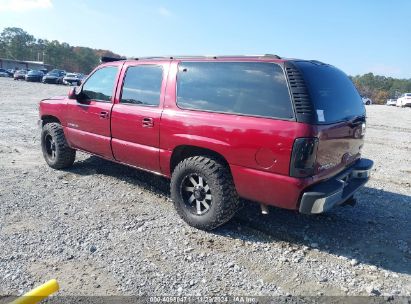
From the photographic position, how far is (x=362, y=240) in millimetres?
4098

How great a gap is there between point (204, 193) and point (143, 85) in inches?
67.3

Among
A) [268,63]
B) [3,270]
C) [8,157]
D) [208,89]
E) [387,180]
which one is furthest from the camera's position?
[8,157]

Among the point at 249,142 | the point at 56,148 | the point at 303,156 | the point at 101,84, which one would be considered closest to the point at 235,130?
the point at 249,142

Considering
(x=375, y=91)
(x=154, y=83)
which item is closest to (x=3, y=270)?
(x=154, y=83)

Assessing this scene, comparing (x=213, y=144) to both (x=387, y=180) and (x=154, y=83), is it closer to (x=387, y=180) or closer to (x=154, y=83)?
(x=154, y=83)

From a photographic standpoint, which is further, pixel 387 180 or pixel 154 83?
pixel 387 180

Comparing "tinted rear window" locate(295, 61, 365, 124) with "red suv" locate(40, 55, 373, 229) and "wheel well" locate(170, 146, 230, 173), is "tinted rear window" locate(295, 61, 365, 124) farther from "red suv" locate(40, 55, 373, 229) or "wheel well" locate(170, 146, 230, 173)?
"wheel well" locate(170, 146, 230, 173)

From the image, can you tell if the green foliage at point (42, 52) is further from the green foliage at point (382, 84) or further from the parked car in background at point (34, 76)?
the green foliage at point (382, 84)

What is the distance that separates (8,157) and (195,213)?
461 centimetres

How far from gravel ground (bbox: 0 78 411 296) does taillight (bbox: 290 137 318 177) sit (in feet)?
3.12

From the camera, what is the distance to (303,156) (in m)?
3.30

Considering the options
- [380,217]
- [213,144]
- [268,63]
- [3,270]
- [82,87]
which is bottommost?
[3,270]

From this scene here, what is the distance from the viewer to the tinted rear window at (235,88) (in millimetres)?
3525

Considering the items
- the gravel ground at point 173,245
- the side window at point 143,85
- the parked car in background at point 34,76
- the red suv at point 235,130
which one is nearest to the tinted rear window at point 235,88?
the red suv at point 235,130
